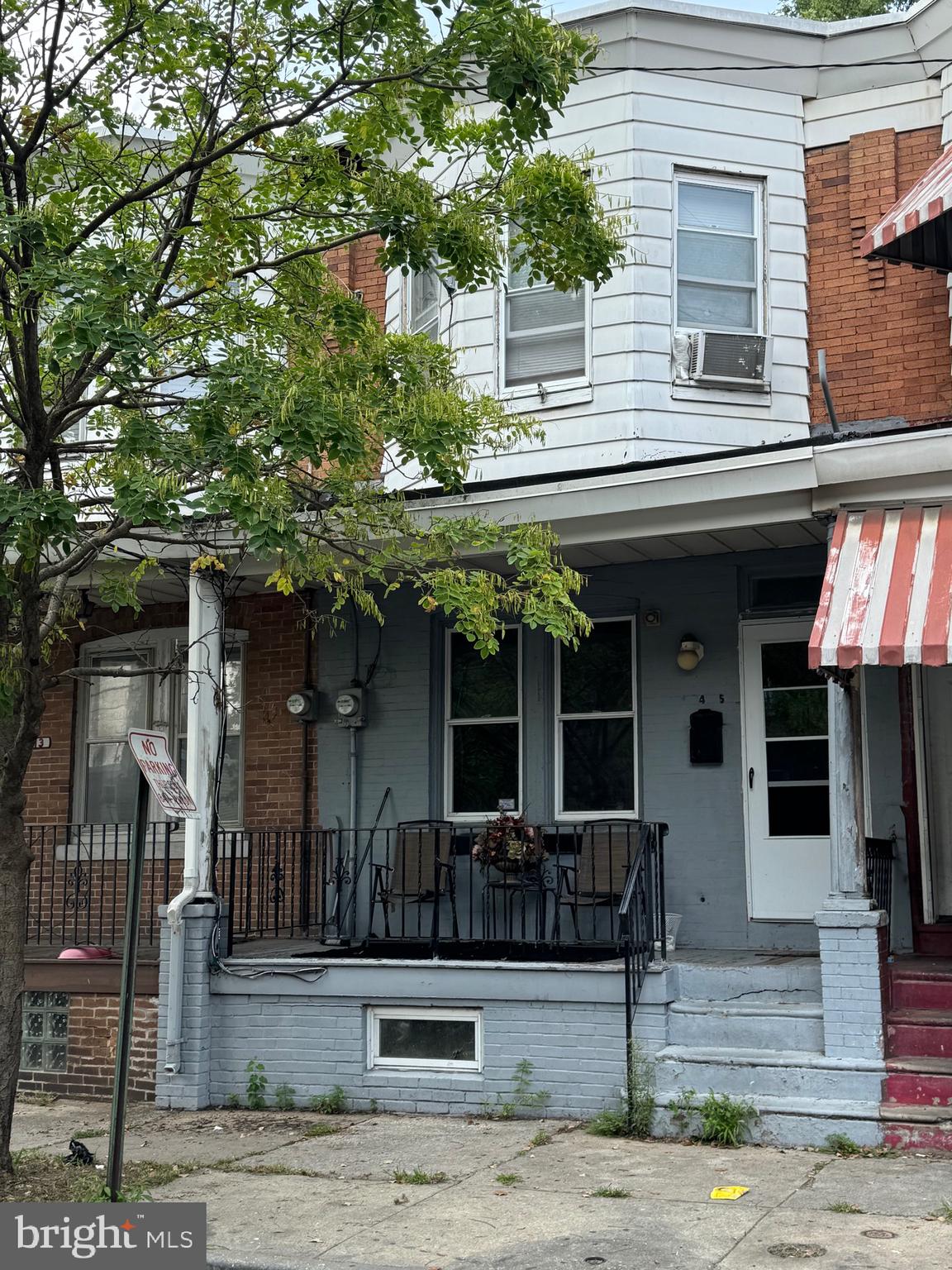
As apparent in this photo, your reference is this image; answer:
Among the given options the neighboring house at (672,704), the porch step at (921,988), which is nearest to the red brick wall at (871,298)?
the neighboring house at (672,704)

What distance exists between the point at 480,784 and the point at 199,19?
18.0 ft

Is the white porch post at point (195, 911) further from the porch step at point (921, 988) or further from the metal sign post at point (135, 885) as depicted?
the porch step at point (921, 988)

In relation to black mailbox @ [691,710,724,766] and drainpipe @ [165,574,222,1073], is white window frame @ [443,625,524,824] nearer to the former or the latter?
black mailbox @ [691,710,724,766]

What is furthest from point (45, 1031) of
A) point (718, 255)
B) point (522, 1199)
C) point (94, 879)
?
point (718, 255)

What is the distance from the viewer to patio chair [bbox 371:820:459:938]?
9305 millimetres

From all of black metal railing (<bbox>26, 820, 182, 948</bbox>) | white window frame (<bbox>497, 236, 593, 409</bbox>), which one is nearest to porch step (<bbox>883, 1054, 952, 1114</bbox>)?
white window frame (<bbox>497, 236, 593, 409</bbox>)

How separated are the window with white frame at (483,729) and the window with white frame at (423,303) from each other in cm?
273

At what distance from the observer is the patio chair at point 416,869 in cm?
930

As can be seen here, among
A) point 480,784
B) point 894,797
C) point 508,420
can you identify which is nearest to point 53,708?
point 480,784

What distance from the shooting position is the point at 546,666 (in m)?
10.0

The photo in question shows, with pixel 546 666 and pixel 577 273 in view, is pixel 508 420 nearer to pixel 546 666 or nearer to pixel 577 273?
pixel 577 273

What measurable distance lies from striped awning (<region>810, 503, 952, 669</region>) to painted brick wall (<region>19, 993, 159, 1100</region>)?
5163 millimetres

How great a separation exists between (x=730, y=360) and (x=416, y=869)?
14.4ft

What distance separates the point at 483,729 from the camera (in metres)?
10.2
